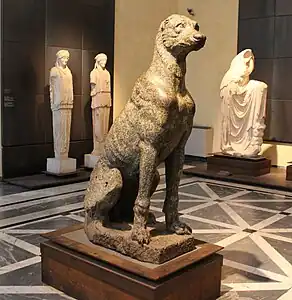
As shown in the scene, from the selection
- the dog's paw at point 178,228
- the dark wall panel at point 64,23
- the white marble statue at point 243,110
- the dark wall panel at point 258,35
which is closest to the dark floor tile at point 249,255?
the dog's paw at point 178,228

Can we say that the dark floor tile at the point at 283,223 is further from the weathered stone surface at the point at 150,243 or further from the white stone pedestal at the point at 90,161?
the white stone pedestal at the point at 90,161

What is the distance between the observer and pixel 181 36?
9.50ft

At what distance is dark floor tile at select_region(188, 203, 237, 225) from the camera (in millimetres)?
5248

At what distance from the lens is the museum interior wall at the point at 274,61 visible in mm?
8305

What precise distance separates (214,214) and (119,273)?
106 inches

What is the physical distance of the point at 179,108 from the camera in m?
2.95

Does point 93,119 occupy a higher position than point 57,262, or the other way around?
point 93,119

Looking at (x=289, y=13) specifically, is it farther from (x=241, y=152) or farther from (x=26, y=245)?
(x=26, y=245)

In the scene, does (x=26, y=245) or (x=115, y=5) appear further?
(x=115, y=5)

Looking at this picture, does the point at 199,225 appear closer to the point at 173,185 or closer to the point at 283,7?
the point at 173,185

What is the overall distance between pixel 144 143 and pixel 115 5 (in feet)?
20.2

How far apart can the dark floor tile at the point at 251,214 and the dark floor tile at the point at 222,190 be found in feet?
2.10

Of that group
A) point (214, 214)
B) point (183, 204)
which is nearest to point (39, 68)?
point (183, 204)

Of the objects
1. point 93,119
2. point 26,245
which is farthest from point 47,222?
point 93,119
